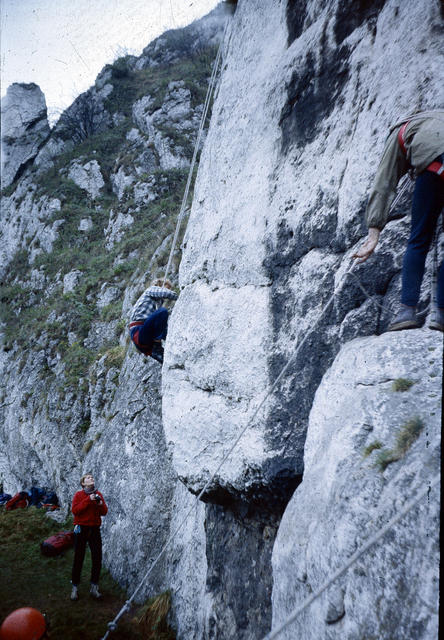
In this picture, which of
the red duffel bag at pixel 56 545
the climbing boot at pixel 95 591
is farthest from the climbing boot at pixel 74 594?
the red duffel bag at pixel 56 545

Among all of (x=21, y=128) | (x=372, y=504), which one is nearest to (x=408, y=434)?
(x=372, y=504)

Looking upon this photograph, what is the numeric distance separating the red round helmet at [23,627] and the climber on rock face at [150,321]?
Answer: 136 inches

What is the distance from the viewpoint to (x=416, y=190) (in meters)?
2.29

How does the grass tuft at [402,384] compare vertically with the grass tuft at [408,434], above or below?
above

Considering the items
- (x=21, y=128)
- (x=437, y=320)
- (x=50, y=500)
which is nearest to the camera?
(x=437, y=320)

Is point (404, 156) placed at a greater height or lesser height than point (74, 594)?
greater

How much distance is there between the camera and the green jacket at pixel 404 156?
85.8 inches

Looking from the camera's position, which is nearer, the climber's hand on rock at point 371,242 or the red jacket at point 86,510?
the climber's hand on rock at point 371,242

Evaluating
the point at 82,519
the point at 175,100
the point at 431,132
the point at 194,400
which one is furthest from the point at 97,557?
the point at 175,100

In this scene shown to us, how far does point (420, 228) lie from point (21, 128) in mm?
48314

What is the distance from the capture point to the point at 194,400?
4.45 metres

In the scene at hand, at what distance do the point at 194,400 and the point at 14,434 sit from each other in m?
13.3

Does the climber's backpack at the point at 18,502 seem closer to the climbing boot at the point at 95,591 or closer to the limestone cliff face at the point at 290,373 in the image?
the limestone cliff face at the point at 290,373

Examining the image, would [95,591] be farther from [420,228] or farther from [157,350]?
[420,228]
